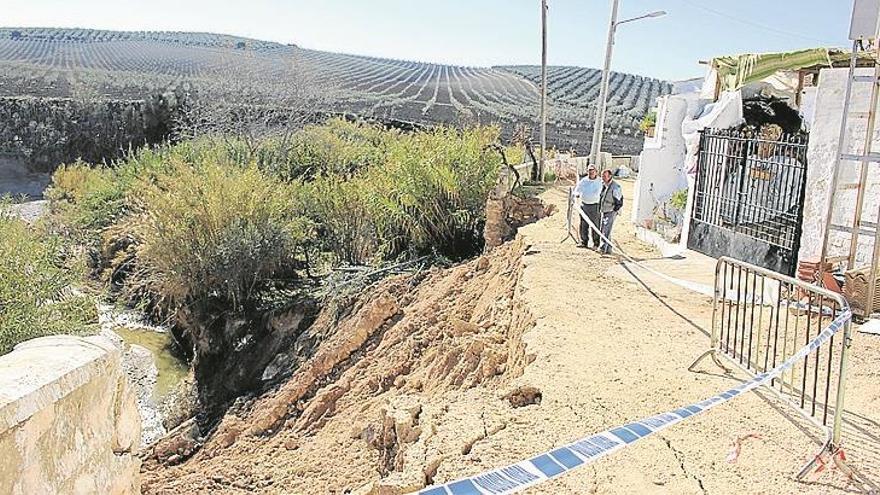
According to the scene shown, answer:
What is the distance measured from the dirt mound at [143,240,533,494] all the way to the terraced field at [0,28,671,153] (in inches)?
787

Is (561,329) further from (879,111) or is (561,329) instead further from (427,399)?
(879,111)

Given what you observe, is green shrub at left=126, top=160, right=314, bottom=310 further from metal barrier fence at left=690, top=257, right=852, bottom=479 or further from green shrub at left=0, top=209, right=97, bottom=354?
metal barrier fence at left=690, top=257, right=852, bottom=479

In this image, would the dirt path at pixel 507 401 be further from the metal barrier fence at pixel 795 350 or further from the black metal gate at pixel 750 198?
the black metal gate at pixel 750 198

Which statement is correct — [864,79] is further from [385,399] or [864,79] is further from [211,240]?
[211,240]

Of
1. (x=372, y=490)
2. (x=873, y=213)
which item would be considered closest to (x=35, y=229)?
(x=372, y=490)

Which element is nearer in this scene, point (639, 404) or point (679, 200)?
point (639, 404)

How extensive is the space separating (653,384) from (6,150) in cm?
4452

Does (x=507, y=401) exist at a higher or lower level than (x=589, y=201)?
lower

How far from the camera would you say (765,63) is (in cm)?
1091

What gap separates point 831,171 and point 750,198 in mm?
2539

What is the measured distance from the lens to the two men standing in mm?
12070

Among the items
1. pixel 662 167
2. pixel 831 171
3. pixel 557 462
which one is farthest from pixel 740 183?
pixel 557 462

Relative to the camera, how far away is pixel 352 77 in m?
68.9

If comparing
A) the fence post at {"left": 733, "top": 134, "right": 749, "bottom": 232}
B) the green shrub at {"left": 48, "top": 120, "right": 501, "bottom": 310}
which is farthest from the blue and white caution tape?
the green shrub at {"left": 48, "top": 120, "right": 501, "bottom": 310}
